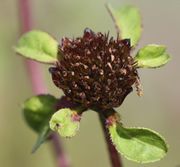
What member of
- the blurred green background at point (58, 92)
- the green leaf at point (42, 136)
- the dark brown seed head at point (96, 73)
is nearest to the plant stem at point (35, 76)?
the blurred green background at point (58, 92)

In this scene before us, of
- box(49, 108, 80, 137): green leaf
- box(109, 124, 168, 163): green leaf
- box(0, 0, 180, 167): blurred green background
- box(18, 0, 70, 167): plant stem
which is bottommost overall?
box(0, 0, 180, 167): blurred green background

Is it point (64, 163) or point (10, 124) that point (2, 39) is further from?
point (64, 163)

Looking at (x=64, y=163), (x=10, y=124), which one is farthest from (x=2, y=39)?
(x=64, y=163)

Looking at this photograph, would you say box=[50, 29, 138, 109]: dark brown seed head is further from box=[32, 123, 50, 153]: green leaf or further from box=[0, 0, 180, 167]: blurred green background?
box=[0, 0, 180, 167]: blurred green background

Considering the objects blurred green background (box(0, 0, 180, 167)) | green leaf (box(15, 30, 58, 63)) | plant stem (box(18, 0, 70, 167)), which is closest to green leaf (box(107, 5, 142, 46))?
green leaf (box(15, 30, 58, 63))

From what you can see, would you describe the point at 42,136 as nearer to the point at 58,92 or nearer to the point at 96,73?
the point at 96,73

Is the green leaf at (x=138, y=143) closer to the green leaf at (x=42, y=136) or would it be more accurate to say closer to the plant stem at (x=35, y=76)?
the green leaf at (x=42, y=136)
